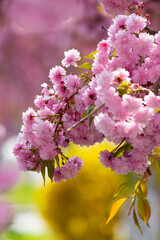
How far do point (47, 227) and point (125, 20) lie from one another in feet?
3.23

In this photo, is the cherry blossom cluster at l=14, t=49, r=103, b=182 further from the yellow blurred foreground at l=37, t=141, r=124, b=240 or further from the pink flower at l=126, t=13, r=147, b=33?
the yellow blurred foreground at l=37, t=141, r=124, b=240

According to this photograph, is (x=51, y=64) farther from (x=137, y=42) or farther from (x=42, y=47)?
(x=137, y=42)

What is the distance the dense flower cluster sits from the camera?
385mm

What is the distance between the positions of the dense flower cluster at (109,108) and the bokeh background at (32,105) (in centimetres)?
19

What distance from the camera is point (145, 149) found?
1.40ft

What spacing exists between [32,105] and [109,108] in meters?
0.68

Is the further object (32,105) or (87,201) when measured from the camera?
(87,201)

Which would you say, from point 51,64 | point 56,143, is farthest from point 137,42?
point 51,64

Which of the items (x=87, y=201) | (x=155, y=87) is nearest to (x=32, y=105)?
(x=87, y=201)

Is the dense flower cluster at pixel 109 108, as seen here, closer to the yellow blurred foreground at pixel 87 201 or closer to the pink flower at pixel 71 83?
the pink flower at pixel 71 83

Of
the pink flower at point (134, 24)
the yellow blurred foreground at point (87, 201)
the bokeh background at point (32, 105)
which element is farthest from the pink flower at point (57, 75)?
the yellow blurred foreground at point (87, 201)

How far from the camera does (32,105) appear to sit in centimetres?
105

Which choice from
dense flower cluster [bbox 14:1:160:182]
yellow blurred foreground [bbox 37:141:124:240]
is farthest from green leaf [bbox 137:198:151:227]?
yellow blurred foreground [bbox 37:141:124:240]

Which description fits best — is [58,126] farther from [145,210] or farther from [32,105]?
[32,105]
